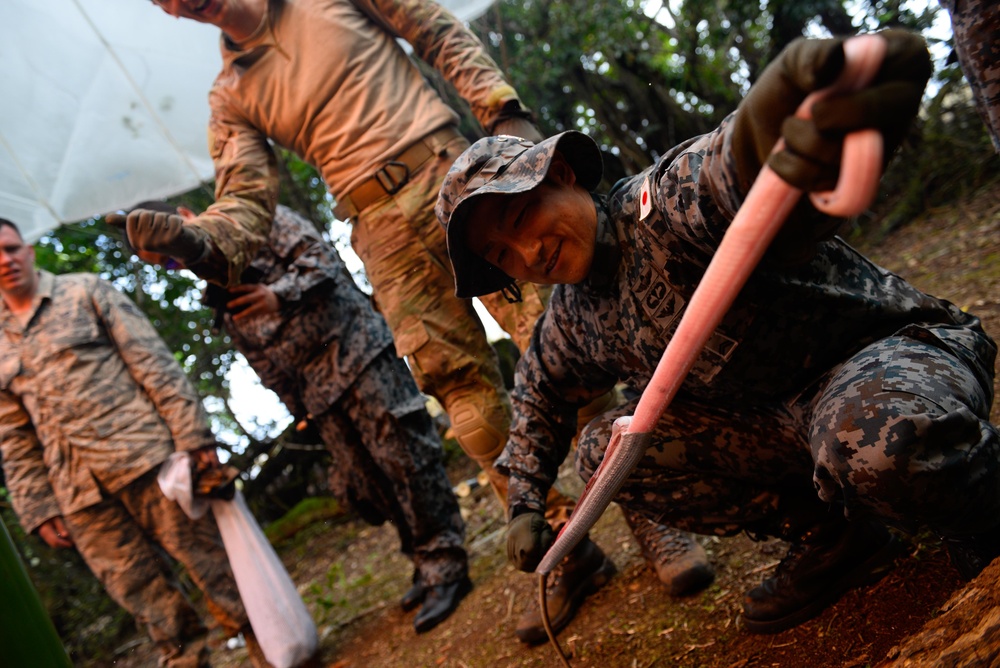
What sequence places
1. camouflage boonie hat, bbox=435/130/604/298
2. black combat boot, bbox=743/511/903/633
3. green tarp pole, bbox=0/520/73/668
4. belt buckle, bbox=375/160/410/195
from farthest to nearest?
belt buckle, bbox=375/160/410/195
black combat boot, bbox=743/511/903/633
camouflage boonie hat, bbox=435/130/604/298
green tarp pole, bbox=0/520/73/668

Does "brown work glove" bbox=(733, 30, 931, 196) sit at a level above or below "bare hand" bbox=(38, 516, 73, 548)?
below

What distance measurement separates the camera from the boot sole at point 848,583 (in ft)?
5.67

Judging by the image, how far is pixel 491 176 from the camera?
1.61 metres

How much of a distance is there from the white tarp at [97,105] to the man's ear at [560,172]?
2.93 meters

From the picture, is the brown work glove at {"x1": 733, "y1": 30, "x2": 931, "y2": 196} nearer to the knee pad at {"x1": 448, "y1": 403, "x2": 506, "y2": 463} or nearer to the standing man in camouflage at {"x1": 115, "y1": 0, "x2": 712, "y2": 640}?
the standing man in camouflage at {"x1": 115, "y1": 0, "x2": 712, "y2": 640}

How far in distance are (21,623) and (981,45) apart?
235cm

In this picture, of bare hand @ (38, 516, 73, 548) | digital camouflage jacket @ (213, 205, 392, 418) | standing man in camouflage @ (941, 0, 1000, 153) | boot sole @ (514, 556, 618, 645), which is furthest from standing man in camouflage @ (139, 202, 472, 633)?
standing man in camouflage @ (941, 0, 1000, 153)

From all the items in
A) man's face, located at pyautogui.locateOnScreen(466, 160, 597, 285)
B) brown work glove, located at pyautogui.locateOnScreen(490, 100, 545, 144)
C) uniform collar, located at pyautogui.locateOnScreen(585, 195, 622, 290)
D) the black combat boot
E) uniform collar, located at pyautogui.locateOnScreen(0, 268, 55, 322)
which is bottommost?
the black combat boot

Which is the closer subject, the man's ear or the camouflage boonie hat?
the camouflage boonie hat

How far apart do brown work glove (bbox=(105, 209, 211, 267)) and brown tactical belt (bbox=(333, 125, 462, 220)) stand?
632 mm

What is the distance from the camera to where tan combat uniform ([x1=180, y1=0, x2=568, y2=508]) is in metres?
2.71

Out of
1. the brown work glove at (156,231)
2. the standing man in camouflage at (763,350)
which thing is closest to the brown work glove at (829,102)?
the standing man in camouflage at (763,350)

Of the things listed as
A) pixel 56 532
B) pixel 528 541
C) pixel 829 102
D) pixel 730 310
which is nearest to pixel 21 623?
pixel 528 541

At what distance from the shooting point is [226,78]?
293 cm
